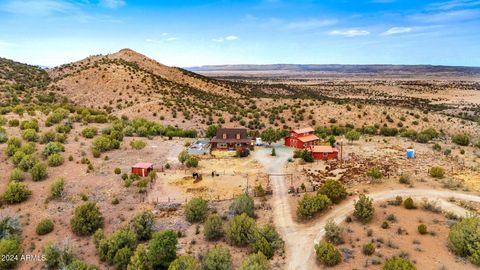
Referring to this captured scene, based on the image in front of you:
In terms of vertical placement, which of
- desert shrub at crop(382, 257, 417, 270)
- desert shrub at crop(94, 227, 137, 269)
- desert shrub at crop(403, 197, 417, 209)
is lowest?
desert shrub at crop(94, 227, 137, 269)

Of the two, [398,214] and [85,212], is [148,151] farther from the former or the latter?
[398,214]

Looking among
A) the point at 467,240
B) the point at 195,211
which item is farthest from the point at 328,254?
the point at 195,211

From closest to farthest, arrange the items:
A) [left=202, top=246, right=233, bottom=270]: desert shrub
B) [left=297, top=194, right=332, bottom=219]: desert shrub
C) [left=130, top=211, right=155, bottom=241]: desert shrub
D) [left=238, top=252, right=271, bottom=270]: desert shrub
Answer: [left=238, top=252, right=271, bottom=270]: desert shrub < [left=202, top=246, right=233, bottom=270]: desert shrub < [left=130, top=211, right=155, bottom=241]: desert shrub < [left=297, top=194, right=332, bottom=219]: desert shrub

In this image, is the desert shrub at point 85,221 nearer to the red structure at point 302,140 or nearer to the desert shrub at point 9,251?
the desert shrub at point 9,251

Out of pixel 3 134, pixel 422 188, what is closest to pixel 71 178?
pixel 3 134

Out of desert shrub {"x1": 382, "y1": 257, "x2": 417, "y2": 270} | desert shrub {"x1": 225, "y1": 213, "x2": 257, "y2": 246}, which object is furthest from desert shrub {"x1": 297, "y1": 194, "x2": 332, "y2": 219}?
desert shrub {"x1": 382, "y1": 257, "x2": 417, "y2": 270}

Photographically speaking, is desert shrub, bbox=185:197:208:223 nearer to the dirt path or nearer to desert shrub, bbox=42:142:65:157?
the dirt path

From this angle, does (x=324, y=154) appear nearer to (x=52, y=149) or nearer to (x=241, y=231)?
(x=241, y=231)
